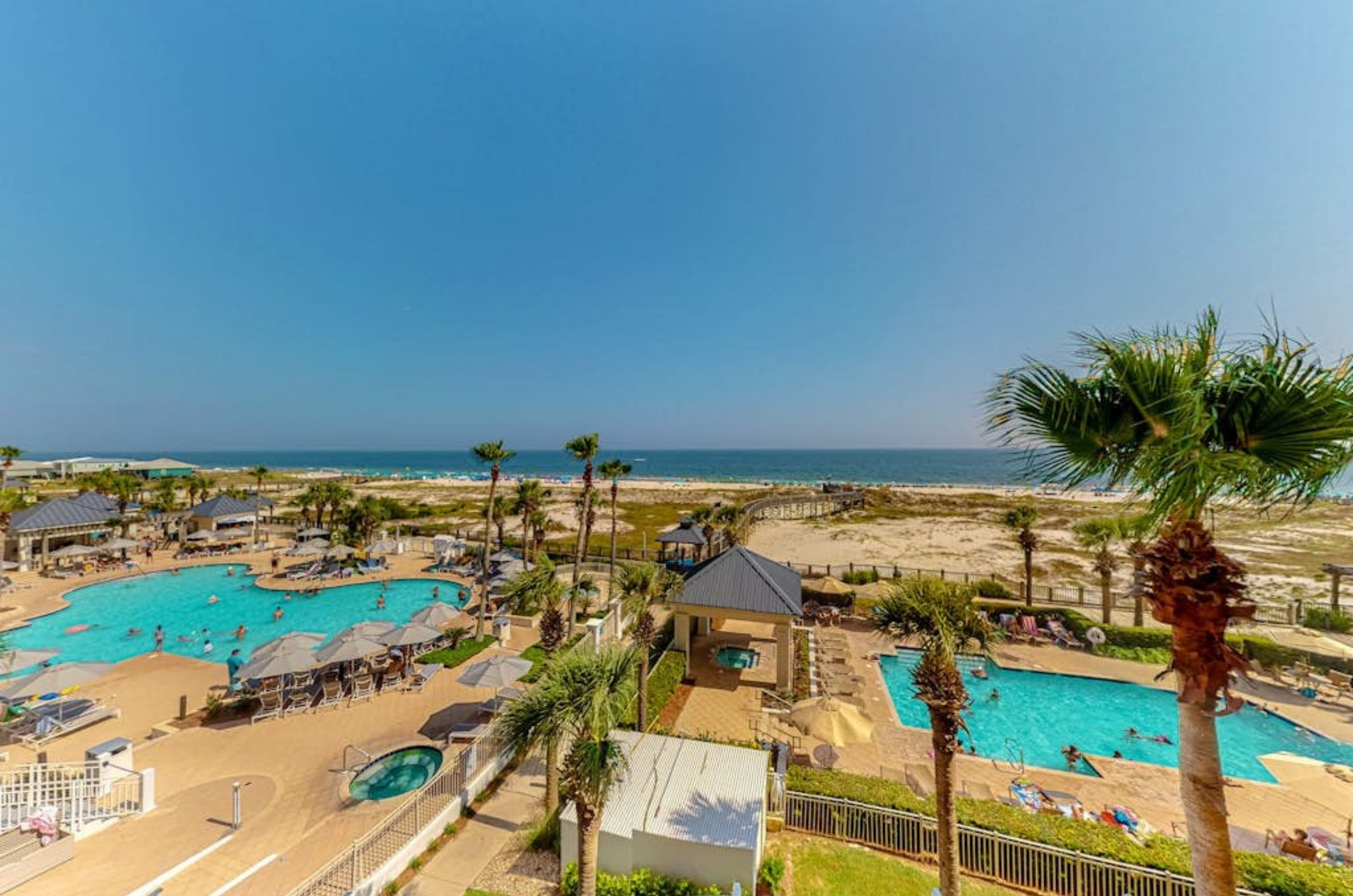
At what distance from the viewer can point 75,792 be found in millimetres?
10008

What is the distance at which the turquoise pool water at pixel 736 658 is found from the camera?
17797 mm

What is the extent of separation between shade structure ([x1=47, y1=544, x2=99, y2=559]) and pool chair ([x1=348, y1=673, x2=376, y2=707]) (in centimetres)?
2803

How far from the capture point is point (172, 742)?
43.1ft

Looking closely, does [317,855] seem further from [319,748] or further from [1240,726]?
[1240,726]

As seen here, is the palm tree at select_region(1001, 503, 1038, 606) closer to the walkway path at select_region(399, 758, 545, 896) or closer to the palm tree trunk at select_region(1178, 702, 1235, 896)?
the palm tree trunk at select_region(1178, 702, 1235, 896)

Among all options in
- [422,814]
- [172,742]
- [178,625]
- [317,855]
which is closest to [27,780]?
[172,742]

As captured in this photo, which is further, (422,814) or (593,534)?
(593,534)

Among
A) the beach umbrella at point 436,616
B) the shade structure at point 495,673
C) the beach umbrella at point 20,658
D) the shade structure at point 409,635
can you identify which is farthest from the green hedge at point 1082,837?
the beach umbrella at point 20,658

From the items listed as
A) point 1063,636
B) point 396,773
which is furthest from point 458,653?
point 1063,636

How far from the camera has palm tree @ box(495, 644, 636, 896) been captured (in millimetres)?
7754

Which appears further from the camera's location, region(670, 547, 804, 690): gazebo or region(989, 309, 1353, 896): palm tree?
region(670, 547, 804, 690): gazebo

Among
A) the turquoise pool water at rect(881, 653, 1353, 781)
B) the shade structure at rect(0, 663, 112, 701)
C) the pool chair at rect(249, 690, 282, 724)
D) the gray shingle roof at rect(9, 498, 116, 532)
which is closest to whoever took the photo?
the shade structure at rect(0, 663, 112, 701)

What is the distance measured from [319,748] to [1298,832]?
2131cm

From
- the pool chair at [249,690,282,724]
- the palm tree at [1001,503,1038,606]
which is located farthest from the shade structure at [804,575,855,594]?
the pool chair at [249,690,282,724]
